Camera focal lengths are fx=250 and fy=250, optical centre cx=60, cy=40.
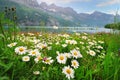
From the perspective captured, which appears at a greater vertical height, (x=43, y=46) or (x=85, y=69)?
(x=43, y=46)

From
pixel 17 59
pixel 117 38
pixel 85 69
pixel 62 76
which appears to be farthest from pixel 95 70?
pixel 117 38

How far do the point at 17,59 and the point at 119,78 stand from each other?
49.7 inches

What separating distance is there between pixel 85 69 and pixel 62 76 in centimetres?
53

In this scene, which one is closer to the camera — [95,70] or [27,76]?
[27,76]

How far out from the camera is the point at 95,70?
3.08m

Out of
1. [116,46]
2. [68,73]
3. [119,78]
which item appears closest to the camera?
[68,73]

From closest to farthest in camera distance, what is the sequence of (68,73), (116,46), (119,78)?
(68,73) → (119,78) → (116,46)

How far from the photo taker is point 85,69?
321 centimetres

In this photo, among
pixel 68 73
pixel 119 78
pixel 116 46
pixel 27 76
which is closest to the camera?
pixel 68 73

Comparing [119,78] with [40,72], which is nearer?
[40,72]

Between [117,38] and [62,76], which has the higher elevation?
[117,38]

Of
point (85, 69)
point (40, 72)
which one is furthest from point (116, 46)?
point (40, 72)

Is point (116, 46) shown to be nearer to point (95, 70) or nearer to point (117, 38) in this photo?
point (117, 38)

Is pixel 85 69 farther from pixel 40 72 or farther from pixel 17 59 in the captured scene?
pixel 17 59
